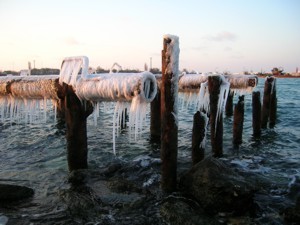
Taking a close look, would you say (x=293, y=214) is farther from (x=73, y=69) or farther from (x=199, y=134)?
(x=73, y=69)

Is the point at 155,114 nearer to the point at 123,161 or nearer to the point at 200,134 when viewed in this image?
the point at 123,161

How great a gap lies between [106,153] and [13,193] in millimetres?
4488

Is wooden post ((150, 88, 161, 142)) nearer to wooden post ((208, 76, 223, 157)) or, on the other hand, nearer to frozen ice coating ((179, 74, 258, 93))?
frozen ice coating ((179, 74, 258, 93))

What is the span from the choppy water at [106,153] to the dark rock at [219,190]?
4.29 feet

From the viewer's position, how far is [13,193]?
7152 mm

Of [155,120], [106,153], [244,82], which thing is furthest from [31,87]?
[244,82]

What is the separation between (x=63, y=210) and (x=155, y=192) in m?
2.17

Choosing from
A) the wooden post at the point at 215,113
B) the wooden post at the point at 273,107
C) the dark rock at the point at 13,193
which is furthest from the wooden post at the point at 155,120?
the wooden post at the point at 273,107

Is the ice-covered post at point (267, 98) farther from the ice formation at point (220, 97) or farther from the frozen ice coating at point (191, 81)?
the ice formation at point (220, 97)

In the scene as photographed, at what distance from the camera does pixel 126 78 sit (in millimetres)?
6395

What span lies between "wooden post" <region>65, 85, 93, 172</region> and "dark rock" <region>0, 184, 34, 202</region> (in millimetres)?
1234

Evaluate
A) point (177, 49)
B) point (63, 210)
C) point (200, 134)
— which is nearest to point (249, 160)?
point (200, 134)

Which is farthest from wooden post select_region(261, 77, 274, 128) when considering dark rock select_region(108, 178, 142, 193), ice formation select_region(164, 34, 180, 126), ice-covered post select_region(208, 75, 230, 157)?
ice formation select_region(164, 34, 180, 126)

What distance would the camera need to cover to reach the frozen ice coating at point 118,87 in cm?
627
